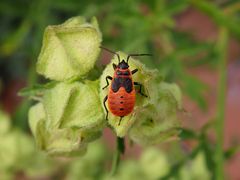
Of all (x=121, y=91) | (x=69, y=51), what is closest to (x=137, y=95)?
(x=121, y=91)

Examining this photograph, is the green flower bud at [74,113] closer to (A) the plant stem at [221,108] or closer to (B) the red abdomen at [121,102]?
(B) the red abdomen at [121,102]

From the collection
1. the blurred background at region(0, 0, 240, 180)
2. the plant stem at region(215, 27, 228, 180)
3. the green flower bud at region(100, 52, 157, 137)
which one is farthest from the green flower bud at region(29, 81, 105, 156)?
the plant stem at region(215, 27, 228, 180)

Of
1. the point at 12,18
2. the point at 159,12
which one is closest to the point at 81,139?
the point at 159,12

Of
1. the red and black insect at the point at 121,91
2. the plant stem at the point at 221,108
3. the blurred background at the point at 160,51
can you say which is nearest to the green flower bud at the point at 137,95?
the red and black insect at the point at 121,91

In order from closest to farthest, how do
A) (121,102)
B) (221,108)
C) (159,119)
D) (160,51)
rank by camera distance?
(121,102)
(159,119)
(221,108)
(160,51)

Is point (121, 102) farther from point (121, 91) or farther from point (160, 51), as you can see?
point (160, 51)

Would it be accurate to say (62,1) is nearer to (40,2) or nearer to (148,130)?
(40,2)

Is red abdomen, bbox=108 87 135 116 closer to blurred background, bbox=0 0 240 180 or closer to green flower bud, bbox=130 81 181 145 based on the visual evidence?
green flower bud, bbox=130 81 181 145
